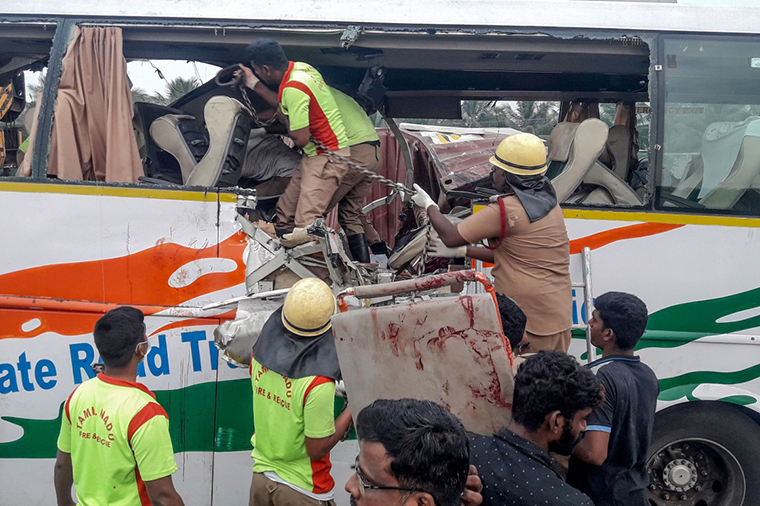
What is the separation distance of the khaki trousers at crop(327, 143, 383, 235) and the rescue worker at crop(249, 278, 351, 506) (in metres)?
1.82

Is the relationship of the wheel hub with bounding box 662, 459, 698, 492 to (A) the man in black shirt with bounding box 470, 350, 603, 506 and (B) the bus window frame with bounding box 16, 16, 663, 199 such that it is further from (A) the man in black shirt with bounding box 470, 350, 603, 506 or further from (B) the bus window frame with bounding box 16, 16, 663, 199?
(A) the man in black shirt with bounding box 470, 350, 603, 506

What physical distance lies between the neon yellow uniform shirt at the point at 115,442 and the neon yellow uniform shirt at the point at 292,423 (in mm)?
467

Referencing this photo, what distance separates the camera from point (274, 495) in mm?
3012

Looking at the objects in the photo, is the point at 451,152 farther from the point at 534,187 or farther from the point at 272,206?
the point at 534,187

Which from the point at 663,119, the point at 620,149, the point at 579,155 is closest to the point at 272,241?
the point at 579,155

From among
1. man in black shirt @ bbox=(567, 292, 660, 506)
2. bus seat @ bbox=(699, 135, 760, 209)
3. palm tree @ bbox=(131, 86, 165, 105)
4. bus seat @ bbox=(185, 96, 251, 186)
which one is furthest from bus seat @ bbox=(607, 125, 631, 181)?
palm tree @ bbox=(131, 86, 165, 105)

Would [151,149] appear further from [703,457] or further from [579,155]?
[703,457]

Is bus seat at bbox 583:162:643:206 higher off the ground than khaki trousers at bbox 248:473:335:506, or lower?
higher

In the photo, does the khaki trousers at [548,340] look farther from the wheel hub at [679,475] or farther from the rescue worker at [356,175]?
the rescue worker at [356,175]

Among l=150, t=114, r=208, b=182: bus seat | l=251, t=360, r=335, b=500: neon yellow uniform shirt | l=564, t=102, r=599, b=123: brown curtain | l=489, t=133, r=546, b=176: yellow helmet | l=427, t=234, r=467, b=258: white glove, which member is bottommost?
l=251, t=360, r=335, b=500: neon yellow uniform shirt

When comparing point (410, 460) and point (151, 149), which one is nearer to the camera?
point (410, 460)

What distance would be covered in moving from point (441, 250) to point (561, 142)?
1.16 metres

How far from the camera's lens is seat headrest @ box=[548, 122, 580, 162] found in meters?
4.32

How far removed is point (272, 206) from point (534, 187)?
204 cm
